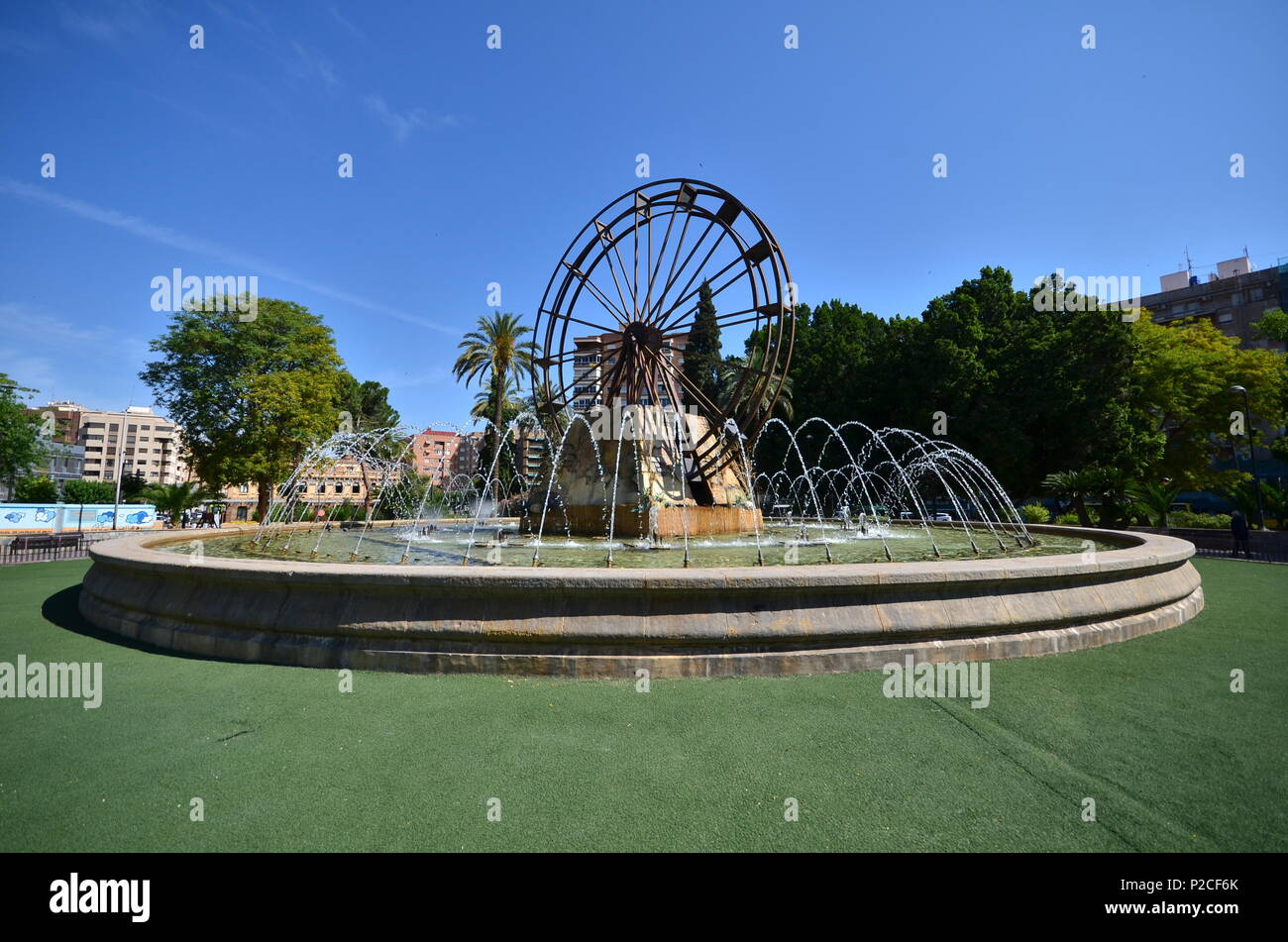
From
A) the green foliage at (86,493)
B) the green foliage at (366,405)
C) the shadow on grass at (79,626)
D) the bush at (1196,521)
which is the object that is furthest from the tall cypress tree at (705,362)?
the green foliage at (86,493)

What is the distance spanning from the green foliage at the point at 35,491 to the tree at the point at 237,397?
523 inches

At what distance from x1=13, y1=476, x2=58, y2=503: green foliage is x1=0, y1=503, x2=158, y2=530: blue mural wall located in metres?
13.0

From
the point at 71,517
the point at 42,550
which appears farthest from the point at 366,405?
the point at 42,550

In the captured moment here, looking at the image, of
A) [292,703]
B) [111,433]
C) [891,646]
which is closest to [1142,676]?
[891,646]

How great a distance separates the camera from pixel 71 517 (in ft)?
90.6

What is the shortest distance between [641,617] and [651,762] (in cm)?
171

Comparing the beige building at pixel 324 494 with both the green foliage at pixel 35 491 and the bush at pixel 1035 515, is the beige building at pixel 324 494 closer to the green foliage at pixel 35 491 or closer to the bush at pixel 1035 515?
the green foliage at pixel 35 491

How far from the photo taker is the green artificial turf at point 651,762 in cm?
313

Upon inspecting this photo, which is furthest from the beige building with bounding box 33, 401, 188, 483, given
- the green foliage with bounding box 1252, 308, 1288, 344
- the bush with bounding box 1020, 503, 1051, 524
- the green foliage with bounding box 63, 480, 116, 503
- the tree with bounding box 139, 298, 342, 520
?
the green foliage with bounding box 1252, 308, 1288, 344

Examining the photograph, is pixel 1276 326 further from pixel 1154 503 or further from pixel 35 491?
pixel 35 491

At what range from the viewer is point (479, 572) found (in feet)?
18.4

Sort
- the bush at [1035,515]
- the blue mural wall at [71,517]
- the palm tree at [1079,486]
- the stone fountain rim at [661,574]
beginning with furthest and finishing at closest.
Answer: the blue mural wall at [71,517] < the bush at [1035,515] < the palm tree at [1079,486] < the stone fountain rim at [661,574]

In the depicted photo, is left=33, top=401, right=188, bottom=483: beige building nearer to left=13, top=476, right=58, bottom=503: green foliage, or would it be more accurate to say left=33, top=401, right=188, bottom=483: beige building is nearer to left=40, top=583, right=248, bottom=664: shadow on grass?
left=13, top=476, right=58, bottom=503: green foliage
